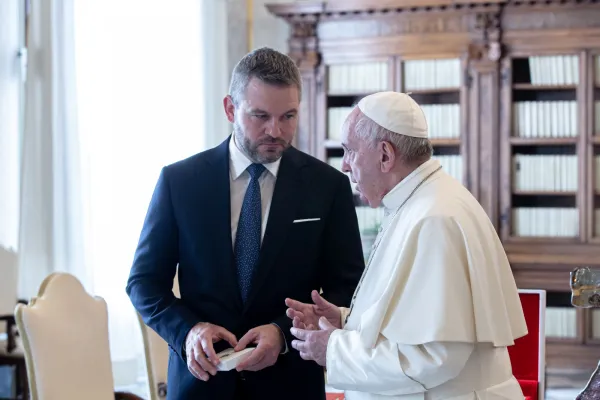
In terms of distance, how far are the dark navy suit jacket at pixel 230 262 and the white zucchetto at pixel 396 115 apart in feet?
1.32

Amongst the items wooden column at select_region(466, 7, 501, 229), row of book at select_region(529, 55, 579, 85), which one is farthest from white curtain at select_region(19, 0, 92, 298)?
row of book at select_region(529, 55, 579, 85)

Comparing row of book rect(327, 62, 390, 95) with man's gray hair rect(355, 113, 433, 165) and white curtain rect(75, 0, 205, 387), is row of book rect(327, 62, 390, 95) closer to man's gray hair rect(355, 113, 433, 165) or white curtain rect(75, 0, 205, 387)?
white curtain rect(75, 0, 205, 387)

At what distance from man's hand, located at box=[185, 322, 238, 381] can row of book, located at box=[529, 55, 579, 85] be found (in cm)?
490

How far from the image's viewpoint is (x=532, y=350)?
2.71 meters

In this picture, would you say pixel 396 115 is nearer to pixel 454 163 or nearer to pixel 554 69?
pixel 454 163

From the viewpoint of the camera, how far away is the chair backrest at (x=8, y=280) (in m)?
4.67

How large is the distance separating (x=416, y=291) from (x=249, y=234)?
1.95ft

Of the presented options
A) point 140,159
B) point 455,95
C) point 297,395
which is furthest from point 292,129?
point 455,95

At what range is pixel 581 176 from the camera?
6.19m

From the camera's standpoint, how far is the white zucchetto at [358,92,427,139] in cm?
180

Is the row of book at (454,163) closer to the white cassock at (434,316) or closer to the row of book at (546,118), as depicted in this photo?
the row of book at (546,118)

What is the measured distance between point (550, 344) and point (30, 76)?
4351 millimetres

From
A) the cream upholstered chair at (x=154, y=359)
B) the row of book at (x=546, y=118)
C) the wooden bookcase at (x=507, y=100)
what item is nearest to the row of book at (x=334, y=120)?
the wooden bookcase at (x=507, y=100)

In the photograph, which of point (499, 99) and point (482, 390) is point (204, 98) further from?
point (482, 390)
